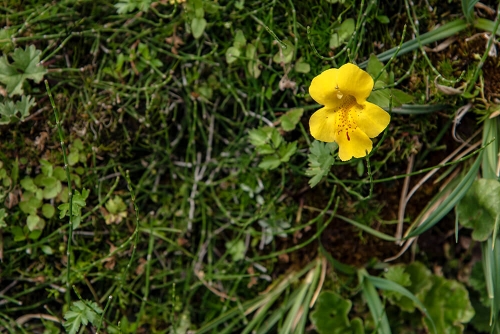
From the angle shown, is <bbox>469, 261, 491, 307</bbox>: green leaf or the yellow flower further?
<bbox>469, 261, 491, 307</bbox>: green leaf

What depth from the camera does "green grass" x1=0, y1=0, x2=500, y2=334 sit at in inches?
72.3

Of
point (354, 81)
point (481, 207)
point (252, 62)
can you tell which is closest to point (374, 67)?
point (354, 81)

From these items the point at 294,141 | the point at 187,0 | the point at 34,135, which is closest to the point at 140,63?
the point at 187,0

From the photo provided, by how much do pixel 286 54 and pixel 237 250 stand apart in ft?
2.58

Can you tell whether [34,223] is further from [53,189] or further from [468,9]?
[468,9]

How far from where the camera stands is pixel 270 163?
5.90 ft

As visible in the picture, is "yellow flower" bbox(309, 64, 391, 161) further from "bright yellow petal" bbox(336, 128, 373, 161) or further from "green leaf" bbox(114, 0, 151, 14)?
"green leaf" bbox(114, 0, 151, 14)

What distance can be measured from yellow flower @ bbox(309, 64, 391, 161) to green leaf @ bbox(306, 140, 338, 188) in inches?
2.7

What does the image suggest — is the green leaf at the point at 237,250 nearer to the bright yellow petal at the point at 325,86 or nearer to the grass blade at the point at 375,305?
the grass blade at the point at 375,305

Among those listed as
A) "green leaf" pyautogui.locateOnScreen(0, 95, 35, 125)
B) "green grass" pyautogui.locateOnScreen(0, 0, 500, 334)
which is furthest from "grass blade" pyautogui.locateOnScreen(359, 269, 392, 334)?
"green leaf" pyautogui.locateOnScreen(0, 95, 35, 125)

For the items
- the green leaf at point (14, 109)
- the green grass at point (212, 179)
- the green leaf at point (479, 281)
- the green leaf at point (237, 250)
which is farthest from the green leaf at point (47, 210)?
the green leaf at point (479, 281)

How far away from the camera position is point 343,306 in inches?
74.4

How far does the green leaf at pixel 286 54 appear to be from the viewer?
1.78m

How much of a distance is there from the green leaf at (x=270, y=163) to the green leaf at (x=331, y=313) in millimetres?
540
